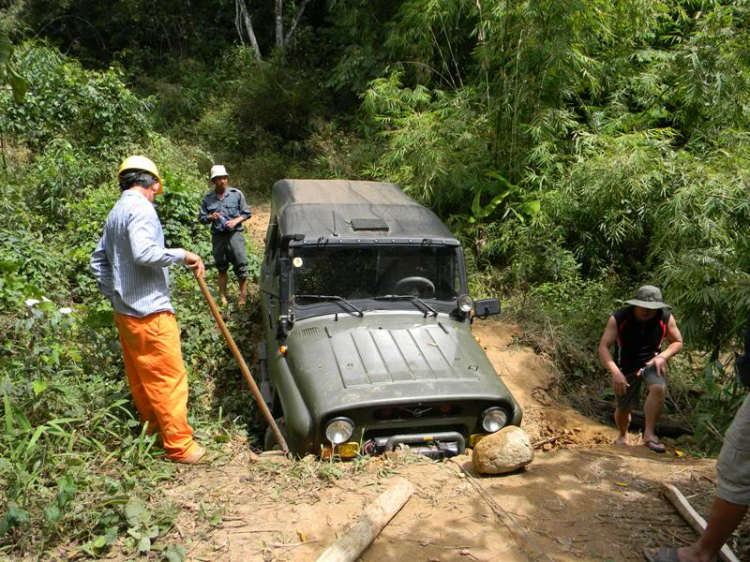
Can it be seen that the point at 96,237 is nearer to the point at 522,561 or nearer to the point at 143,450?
the point at 143,450

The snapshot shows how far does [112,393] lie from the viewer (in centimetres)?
412

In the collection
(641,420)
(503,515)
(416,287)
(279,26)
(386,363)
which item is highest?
(279,26)

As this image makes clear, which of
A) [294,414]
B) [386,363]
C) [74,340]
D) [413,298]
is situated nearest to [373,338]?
[386,363]

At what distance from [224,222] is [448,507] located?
4.24 meters

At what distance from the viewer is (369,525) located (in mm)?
2990

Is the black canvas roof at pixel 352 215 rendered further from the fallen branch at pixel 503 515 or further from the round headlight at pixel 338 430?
the fallen branch at pixel 503 515

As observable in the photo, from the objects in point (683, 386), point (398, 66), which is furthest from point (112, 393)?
point (398, 66)

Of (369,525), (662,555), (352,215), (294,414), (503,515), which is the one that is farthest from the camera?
(352,215)

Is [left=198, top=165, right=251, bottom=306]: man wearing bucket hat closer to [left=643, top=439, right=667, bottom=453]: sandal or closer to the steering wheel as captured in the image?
the steering wheel

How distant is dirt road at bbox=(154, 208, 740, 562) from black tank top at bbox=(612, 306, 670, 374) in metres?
0.71

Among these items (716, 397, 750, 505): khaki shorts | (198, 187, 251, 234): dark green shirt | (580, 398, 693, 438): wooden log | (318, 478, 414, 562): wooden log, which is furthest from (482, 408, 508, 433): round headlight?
(198, 187, 251, 234): dark green shirt

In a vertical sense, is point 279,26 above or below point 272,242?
above

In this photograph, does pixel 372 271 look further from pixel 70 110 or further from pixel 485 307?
pixel 70 110

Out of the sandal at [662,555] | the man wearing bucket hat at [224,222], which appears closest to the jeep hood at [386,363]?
the sandal at [662,555]
